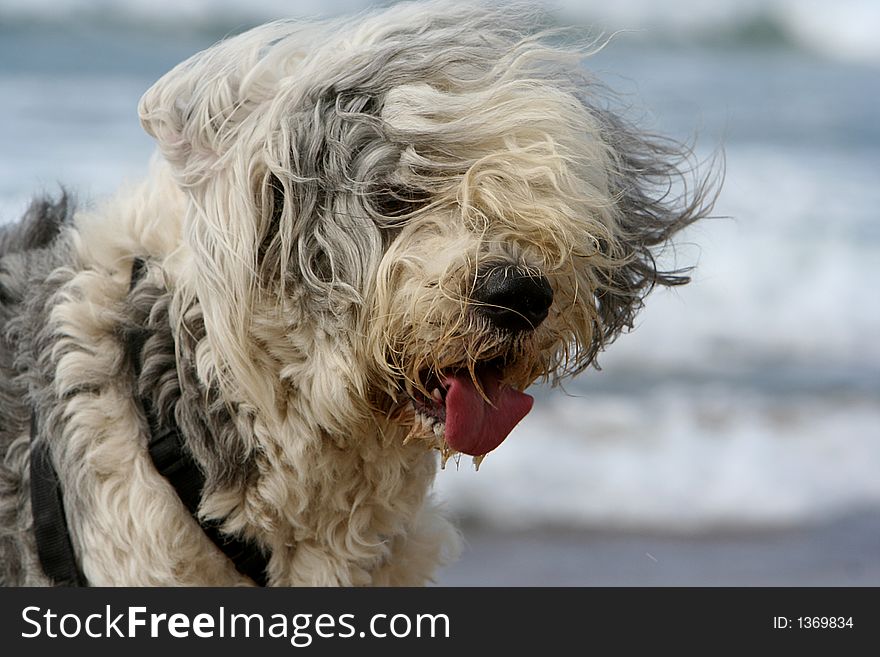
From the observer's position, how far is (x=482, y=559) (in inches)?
230

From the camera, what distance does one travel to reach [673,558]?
5.89m

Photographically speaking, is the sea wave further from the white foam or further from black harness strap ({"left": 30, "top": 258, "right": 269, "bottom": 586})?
black harness strap ({"left": 30, "top": 258, "right": 269, "bottom": 586})

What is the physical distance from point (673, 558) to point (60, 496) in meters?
3.57

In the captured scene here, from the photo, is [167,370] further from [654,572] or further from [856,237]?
[856,237]

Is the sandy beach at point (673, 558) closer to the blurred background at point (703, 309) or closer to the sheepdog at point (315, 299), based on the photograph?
the blurred background at point (703, 309)

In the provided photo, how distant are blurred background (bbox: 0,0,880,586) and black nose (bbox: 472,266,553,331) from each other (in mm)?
721

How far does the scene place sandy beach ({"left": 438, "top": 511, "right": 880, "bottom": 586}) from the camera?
5637mm

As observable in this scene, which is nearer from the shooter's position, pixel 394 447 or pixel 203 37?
pixel 394 447

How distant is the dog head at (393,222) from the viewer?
291cm

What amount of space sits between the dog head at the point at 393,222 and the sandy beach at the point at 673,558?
2.63 metres

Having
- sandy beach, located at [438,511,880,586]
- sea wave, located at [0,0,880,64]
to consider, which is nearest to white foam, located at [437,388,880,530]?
sandy beach, located at [438,511,880,586]

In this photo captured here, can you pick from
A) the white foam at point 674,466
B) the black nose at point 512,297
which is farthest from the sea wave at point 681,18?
the black nose at point 512,297

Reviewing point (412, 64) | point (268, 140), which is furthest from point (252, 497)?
point (412, 64)
